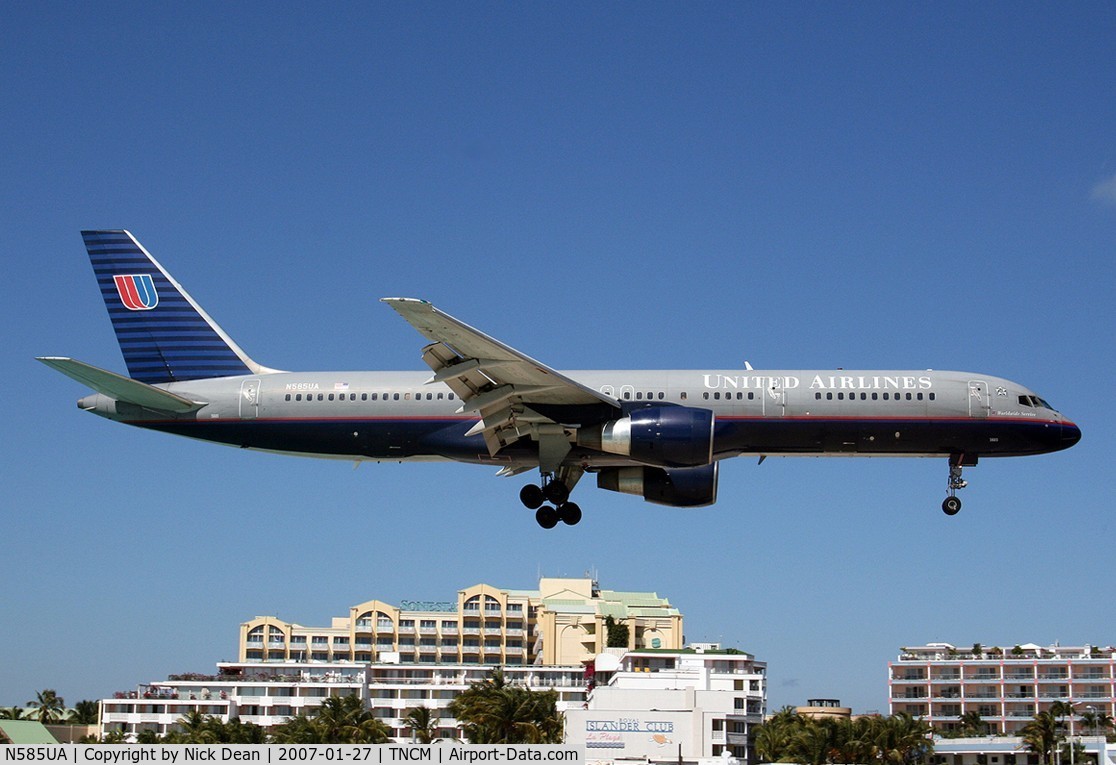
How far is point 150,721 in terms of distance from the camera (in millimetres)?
107062

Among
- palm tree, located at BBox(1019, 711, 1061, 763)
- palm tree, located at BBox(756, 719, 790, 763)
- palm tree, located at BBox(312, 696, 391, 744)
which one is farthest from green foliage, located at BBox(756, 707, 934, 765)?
palm tree, located at BBox(312, 696, 391, 744)

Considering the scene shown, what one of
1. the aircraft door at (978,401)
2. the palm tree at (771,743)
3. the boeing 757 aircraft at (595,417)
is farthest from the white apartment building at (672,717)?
the aircraft door at (978,401)

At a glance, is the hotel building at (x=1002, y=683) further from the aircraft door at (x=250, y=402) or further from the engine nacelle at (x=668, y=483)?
the aircraft door at (x=250, y=402)

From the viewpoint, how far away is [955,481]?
45031 millimetres

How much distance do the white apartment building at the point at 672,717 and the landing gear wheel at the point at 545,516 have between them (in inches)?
1651

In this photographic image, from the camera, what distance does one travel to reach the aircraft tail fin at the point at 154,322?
1912 inches

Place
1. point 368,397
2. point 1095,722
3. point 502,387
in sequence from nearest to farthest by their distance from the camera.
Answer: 1. point 502,387
2. point 368,397
3. point 1095,722

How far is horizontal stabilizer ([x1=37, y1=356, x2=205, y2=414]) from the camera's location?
43000mm

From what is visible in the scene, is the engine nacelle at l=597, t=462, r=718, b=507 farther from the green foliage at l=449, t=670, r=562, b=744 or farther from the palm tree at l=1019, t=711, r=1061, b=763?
the palm tree at l=1019, t=711, r=1061, b=763

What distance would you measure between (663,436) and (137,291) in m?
20.9

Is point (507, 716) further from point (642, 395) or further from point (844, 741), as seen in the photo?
point (642, 395)

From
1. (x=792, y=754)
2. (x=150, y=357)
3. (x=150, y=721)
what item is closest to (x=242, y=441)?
(x=150, y=357)

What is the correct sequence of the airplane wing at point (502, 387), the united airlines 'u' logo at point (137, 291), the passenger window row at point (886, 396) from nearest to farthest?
the airplane wing at point (502, 387)
the passenger window row at point (886, 396)
the united airlines 'u' logo at point (137, 291)
